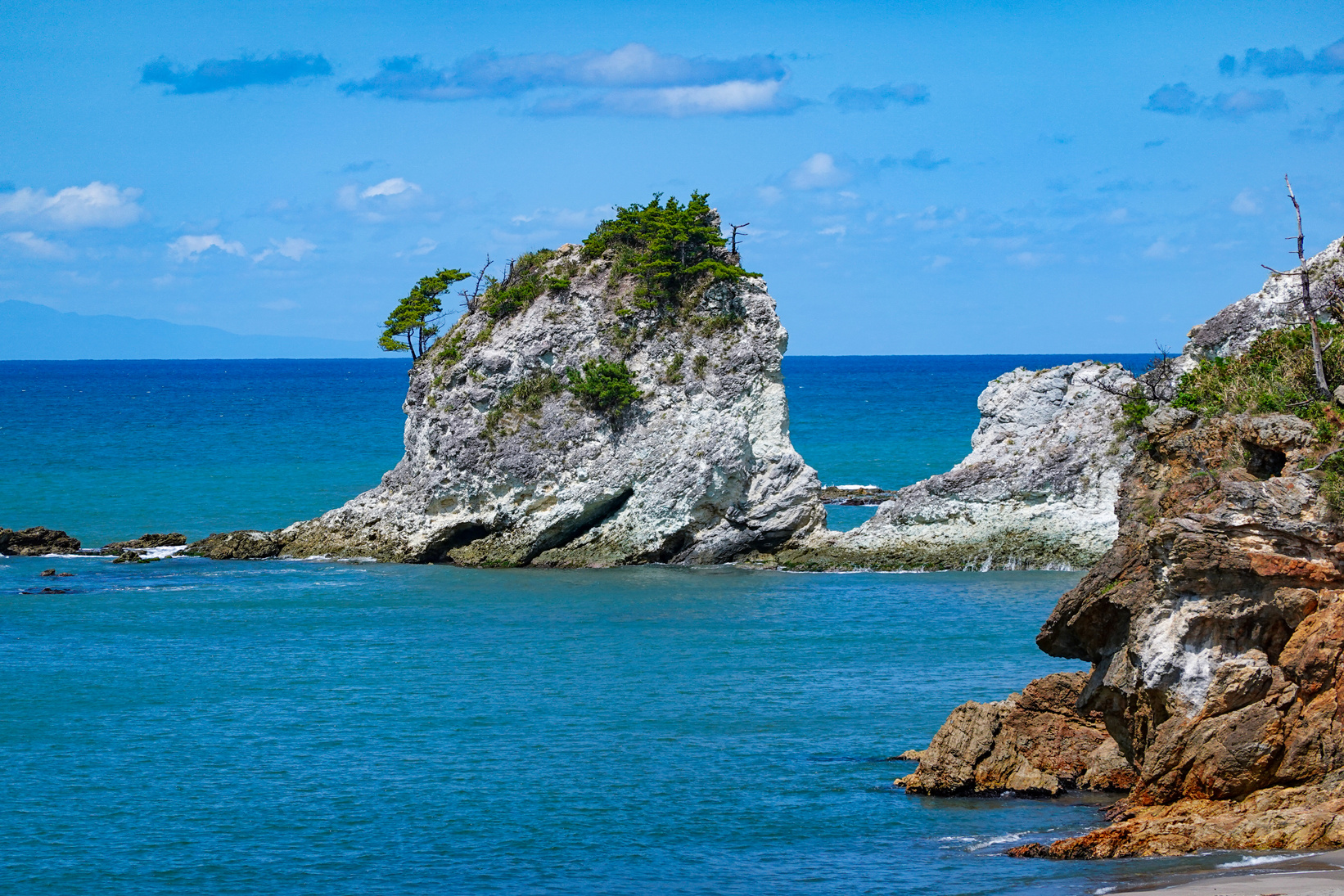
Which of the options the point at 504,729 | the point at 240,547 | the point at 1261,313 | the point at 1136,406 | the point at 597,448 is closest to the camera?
the point at 504,729

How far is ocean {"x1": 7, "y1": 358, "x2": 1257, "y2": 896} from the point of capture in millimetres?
19094

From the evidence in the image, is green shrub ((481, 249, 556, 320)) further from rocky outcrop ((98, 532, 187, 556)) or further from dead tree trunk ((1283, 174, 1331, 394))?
dead tree trunk ((1283, 174, 1331, 394))

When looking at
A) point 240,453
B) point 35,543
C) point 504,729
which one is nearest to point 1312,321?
point 504,729

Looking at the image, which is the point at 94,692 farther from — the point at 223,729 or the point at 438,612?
the point at 438,612

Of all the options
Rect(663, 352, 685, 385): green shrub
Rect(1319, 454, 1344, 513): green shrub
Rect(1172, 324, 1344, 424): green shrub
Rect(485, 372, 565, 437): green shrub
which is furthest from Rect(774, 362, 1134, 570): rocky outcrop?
Rect(1319, 454, 1344, 513): green shrub

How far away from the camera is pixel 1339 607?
1703 centimetres

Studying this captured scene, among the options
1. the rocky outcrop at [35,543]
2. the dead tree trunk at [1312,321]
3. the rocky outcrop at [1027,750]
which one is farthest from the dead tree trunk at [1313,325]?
the rocky outcrop at [35,543]

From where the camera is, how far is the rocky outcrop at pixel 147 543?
1991 inches

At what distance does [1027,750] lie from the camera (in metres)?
21.9

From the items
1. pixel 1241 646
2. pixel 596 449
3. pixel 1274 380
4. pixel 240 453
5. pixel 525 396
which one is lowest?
pixel 1241 646

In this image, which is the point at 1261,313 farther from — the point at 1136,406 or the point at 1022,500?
the point at 1022,500

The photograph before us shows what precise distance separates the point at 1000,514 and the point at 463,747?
24127 millimetres

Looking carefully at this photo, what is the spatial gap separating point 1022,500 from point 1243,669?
2698 centimetres

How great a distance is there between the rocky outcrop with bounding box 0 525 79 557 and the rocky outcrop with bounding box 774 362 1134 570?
26.0 meters
